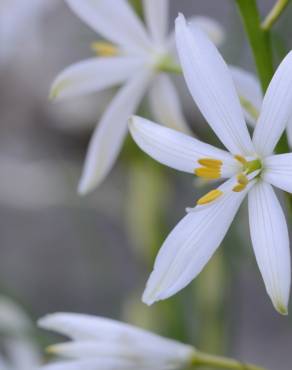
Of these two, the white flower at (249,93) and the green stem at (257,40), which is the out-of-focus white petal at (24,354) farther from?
the green stem at (257,40)

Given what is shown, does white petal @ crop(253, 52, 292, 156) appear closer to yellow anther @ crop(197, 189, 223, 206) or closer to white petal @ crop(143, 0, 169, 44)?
yellow anther @ crop(197, 189, 223, 206)

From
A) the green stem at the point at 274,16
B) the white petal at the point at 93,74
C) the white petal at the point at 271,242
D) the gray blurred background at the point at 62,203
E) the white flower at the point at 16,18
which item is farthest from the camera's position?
the gray blurred background at the point at 62,203

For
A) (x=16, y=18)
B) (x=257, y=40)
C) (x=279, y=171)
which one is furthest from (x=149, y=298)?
(x=16, y=18)

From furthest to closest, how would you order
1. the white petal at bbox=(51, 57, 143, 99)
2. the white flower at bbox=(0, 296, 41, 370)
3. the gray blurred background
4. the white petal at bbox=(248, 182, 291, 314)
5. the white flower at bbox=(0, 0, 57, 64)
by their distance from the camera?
the gray blurred background, the white flower at bbox=(0, 0, 57, 64), the white flower at bbox=(0, 296, 41, 370), the white petal at bbox=(51, 57, 143, 99), the white petal at bbox=(248, 182, 291, 314)

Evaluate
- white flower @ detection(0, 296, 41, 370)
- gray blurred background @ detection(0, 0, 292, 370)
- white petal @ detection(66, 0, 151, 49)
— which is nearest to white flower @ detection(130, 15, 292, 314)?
white petal @ detection(66, 0, 151, 49)

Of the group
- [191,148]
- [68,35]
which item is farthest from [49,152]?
[191,148]

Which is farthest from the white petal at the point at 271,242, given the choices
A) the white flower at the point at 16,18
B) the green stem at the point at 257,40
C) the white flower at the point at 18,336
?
the white flower at the point at 16,18

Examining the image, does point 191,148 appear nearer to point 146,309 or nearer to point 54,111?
point 146,309
